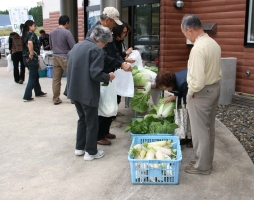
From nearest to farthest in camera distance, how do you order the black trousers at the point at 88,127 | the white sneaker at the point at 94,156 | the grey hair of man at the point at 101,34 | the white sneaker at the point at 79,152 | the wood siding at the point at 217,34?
1. the grey hair of man at the point at 101,34
2. the black trousers at the point at 88,127
3. the white sneaker at the point at 94,156
4. the white sneaker at the point at 79,152
5. the wood siding at the point at 217,34

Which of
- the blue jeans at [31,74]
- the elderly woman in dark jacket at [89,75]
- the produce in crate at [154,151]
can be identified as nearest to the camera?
the produce in crate at [154,151]

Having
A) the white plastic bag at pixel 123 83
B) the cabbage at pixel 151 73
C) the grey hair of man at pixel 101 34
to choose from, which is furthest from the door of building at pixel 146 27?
the grey hair of man at pixel 101 34

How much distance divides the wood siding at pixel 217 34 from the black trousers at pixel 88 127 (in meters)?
4.34

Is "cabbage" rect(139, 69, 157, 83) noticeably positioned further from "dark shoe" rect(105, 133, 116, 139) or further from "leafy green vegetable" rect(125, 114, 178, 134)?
"dark shoe" rect(105, 133, 116, 139)

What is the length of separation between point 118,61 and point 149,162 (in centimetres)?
168

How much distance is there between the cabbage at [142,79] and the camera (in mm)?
5180

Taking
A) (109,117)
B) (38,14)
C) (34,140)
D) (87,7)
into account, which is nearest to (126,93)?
(109,117)

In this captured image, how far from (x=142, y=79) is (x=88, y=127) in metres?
1.51

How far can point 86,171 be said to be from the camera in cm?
386

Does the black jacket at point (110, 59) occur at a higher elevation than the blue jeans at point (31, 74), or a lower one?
higher

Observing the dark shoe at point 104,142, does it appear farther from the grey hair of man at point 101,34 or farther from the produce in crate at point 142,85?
the grey hair of man at point 101,34

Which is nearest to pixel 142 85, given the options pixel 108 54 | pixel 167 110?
pixel 167 110

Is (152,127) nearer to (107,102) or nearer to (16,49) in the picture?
(107,102)

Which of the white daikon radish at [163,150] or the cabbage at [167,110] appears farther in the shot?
the cabbage at [167,110]
